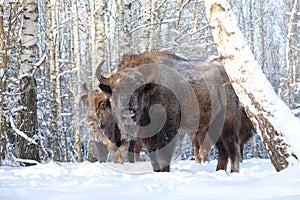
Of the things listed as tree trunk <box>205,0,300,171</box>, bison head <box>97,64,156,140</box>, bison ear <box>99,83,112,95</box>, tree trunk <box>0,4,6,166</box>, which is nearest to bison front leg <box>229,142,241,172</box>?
bison head <box>97,64,156,140</box>

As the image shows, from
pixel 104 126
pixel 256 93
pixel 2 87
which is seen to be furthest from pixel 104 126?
pixel 256 93

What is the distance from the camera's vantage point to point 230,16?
15.0 feet

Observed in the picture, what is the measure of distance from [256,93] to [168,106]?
6.56ft

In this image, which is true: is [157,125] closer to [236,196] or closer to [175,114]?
[175,114]

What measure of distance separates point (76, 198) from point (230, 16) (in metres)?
2.83

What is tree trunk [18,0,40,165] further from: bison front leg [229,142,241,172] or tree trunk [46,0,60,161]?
tree trunk [46,0,60,161]

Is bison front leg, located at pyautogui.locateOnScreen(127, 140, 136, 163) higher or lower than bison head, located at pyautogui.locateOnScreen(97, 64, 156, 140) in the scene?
lower

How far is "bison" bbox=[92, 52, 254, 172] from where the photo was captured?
570 cm

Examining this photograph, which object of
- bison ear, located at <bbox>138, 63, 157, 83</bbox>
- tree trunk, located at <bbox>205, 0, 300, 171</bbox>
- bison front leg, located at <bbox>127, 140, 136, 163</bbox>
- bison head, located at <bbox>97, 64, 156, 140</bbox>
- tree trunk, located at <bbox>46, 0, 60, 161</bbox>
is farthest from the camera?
tree trunk, located at <bbox>46, 0, 60, 161</bbox>

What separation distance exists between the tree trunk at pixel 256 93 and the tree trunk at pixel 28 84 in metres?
3.84

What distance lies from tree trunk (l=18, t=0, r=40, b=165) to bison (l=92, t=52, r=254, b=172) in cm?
185

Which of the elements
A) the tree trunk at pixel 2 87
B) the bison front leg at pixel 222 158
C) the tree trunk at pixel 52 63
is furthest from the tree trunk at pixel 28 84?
the tree trunk at pixel 52 63

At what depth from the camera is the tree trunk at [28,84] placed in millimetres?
7430

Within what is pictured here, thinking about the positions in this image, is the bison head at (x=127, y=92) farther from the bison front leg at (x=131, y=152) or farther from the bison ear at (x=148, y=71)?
the bison front leg at (x=131, y=152)
